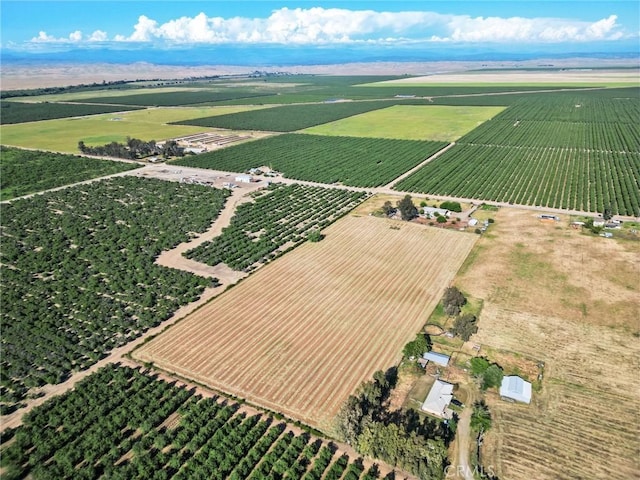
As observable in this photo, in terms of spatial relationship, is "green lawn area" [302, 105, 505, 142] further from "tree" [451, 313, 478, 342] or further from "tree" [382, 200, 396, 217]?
"tree" [451, 313, 478, 342]

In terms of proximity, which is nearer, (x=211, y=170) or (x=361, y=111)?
(x=211, y=170)

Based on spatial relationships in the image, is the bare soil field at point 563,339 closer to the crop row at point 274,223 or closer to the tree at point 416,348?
the tree at point 416,348

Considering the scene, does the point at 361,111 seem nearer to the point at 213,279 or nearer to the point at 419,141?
the point at 419,141

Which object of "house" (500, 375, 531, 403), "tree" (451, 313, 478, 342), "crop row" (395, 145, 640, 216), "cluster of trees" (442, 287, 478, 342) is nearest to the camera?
"house" (500, 375, 531, 403)

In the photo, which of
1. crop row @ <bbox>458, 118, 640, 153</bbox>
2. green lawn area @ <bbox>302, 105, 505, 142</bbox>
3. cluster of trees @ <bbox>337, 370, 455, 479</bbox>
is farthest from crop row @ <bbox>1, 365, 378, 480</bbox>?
green lawn area @ <bbox>302, 105, 505, 142</bbox>

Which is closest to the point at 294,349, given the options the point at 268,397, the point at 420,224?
the point at 268,397

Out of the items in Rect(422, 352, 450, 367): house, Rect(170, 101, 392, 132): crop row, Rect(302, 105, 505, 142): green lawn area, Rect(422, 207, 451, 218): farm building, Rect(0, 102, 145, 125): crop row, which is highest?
Rect(0, 102, 145, 125): crop row
